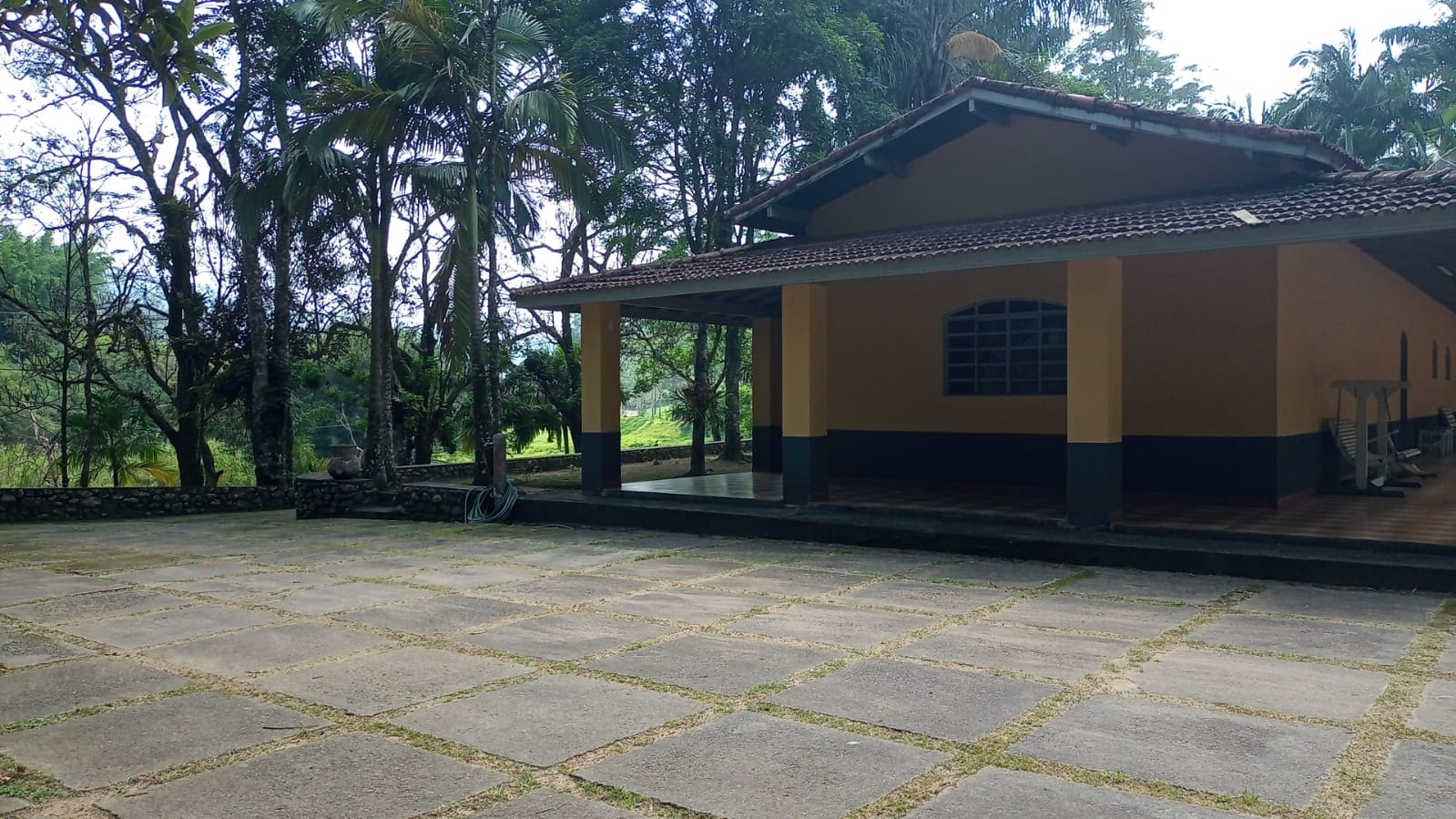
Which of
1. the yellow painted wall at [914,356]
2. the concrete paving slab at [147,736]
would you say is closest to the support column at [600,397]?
the yellow painted wall at [914,356]

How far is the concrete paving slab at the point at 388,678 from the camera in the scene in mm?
4691

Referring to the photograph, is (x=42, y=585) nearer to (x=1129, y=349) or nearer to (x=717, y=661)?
(x=717, y=661)

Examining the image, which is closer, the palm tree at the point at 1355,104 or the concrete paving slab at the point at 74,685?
the concrete paving slab at the point at 74,685

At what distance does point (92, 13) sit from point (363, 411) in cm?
2666

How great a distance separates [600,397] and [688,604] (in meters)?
5.56

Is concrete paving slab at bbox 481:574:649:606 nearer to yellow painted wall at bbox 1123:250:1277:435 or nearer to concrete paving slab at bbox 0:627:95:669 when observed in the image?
concrete paving slab at bbox 0:627:95:669

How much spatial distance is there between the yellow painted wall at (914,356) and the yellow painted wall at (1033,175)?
0.78 meters

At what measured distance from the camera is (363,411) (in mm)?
29453

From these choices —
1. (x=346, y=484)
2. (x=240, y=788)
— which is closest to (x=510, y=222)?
(x=346, y=484)

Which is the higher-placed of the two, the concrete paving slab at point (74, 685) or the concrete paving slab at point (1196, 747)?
Answer: the concrete paving slab at point (1196, 747)

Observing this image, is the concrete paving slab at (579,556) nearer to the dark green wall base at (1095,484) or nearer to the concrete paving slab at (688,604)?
the concrete paving slab at (688,604)

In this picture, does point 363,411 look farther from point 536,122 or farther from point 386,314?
point 536,122

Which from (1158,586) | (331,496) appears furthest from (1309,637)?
(331,496)

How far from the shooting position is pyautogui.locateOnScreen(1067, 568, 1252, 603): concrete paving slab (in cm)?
690
